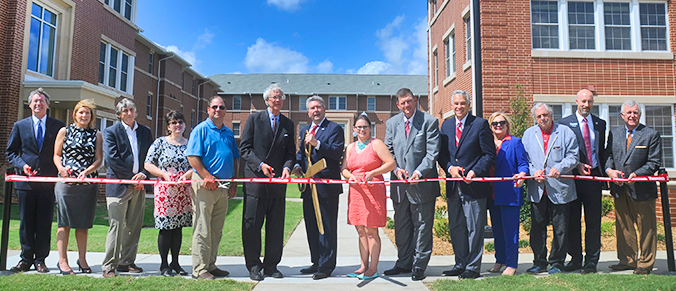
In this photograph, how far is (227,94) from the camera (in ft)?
155

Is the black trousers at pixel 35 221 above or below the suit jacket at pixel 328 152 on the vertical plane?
below

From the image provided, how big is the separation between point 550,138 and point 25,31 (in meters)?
15.7

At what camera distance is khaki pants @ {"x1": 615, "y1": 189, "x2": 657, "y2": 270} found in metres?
5.12

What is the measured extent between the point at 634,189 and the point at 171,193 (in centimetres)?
548

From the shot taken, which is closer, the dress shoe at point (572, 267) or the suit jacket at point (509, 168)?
the suit jacket at point (509, 168)

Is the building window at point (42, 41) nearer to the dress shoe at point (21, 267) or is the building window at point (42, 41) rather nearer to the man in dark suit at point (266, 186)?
the dress shoe at point (21, 267)

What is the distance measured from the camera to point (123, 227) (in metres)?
5.07

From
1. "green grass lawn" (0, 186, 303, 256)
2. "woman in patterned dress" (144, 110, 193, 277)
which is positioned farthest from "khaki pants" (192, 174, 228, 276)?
"green grass lawn" (0, 186, 303, 256)

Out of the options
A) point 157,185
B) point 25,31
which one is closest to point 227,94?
point 25,31

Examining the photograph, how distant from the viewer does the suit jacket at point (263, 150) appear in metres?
5.05

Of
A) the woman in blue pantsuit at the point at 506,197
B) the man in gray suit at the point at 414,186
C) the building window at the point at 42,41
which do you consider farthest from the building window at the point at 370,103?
the man in gray suit at the point at 414,186

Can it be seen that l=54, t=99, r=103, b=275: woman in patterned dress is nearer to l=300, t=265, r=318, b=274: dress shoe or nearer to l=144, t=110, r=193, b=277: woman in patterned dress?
l=144, t=110, r=193, b=277: woman in patterned dress

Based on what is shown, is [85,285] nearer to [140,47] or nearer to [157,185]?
[157,185]

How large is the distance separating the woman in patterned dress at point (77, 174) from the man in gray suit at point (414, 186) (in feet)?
11.7
